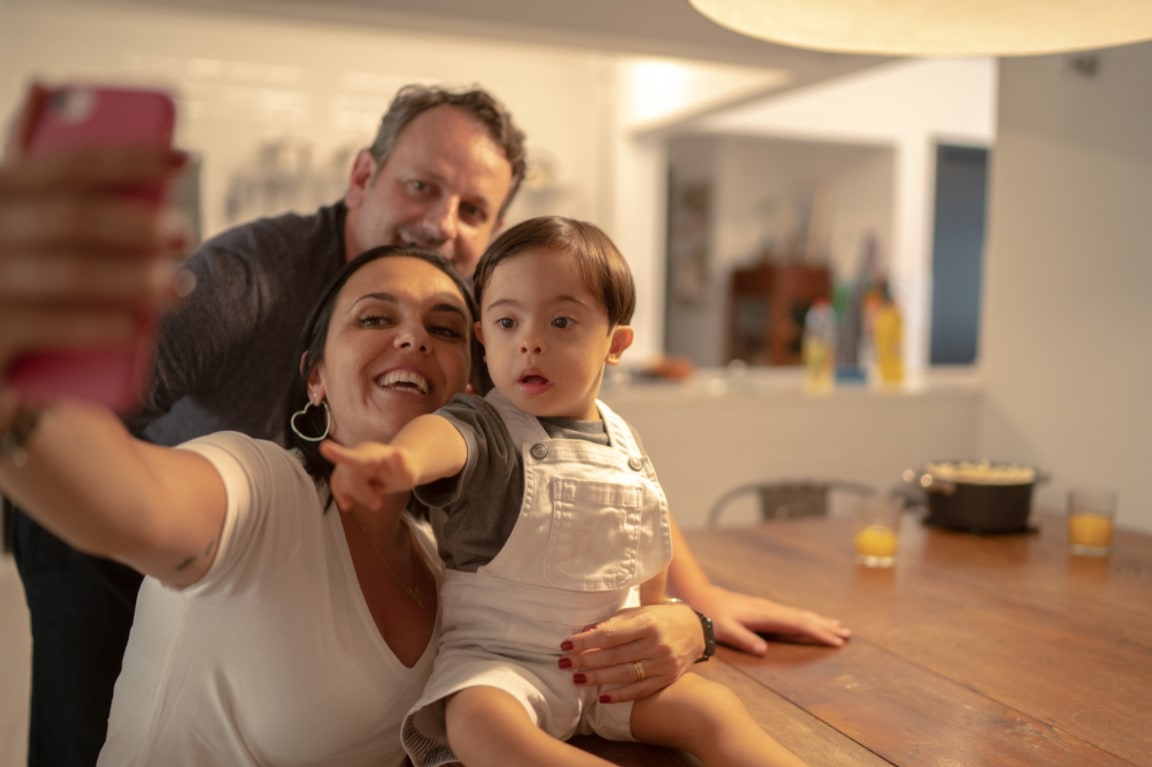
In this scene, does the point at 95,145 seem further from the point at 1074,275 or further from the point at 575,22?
the point at 1074,275

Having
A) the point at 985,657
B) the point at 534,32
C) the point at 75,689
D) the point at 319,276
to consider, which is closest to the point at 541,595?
the point at 985,657

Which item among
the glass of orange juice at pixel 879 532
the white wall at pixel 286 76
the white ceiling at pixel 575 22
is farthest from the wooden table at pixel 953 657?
the white wall at pixel 286 76

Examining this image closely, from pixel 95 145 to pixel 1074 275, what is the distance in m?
3.21

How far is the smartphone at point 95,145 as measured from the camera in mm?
577

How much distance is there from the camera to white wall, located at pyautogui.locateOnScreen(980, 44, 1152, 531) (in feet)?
9.74

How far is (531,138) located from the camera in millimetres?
5184

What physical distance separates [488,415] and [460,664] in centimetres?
28

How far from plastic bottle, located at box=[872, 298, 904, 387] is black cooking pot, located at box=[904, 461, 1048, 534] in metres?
1.48

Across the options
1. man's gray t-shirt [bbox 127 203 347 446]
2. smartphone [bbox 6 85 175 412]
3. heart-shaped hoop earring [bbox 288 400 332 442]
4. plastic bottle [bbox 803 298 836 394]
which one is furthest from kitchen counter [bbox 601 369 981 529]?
smartphone [bbox 6 85 175 412]

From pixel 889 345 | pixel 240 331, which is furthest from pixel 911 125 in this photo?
pixel 240 331

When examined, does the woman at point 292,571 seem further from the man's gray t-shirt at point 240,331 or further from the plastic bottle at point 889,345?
the plastic bottle at point 889,345

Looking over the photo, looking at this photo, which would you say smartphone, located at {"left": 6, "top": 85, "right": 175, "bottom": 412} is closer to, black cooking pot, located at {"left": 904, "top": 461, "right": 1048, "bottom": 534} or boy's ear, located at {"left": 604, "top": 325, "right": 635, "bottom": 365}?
boy's ear, located at {"left": 604, "top": 325, "right": 635, "bottom": 365}

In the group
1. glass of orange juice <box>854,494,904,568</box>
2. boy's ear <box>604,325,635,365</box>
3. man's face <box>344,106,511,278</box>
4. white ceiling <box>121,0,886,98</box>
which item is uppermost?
white ceiling <box>121,0,886,98</box>

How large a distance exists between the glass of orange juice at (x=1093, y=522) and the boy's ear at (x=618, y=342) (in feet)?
4.31
